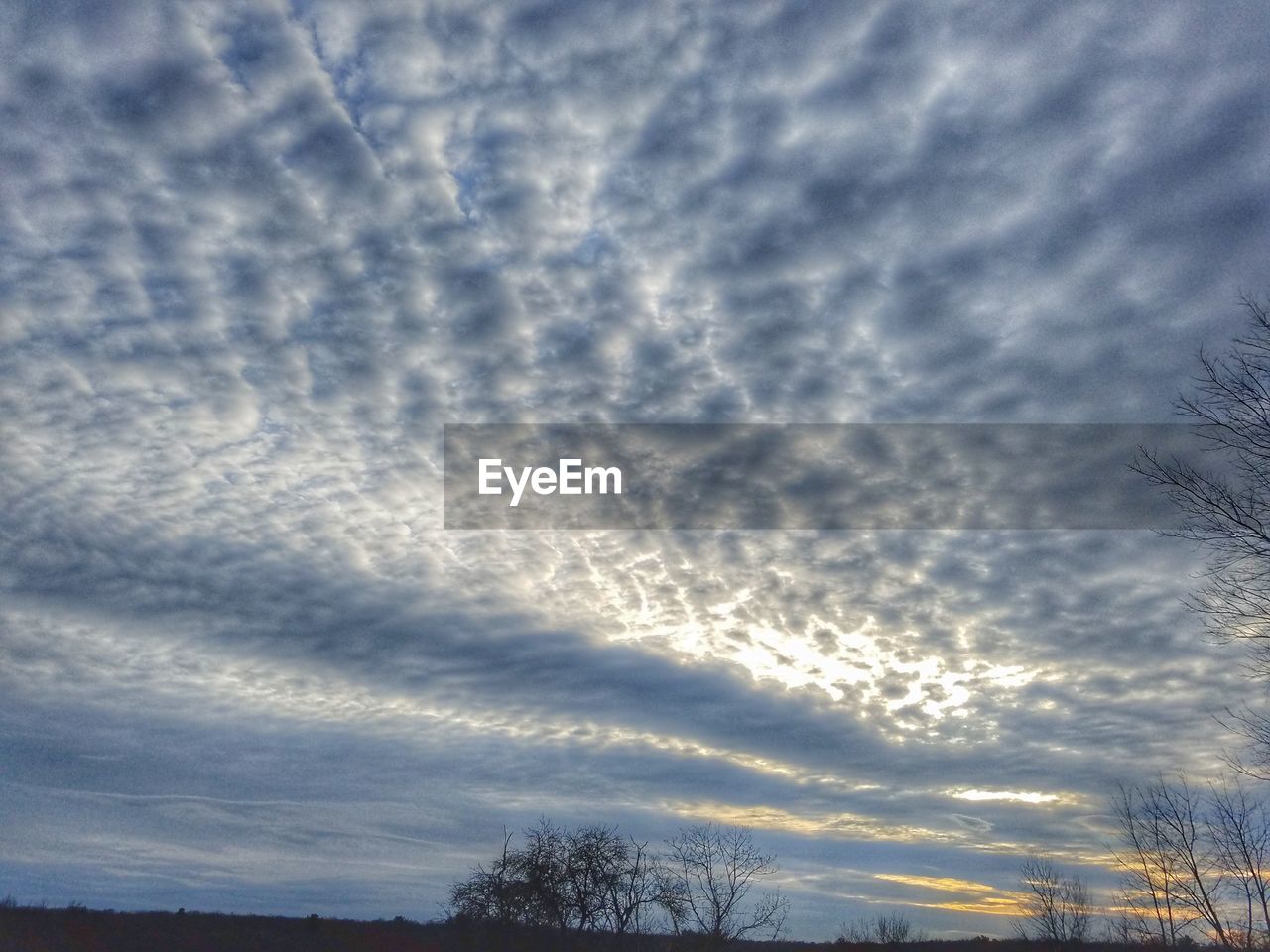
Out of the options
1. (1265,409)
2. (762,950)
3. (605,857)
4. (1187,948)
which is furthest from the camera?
(762,950)

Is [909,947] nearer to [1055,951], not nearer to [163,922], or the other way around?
[1055,951]

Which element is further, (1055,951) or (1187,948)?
(1055,951)

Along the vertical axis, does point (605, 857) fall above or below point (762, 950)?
above

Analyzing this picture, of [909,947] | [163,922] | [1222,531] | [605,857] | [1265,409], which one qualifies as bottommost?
[909,947]

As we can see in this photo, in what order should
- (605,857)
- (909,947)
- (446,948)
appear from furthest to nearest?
(909,947), (605,857), (446,948)

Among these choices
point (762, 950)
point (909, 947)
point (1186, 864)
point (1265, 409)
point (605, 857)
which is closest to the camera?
point (1265, 409)

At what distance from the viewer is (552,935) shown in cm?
5988

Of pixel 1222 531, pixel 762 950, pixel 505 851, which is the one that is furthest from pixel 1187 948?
pixel 1222 531

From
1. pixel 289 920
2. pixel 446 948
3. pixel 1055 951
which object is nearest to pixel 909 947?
pixel 1055 951

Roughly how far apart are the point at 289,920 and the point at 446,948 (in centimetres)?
2533

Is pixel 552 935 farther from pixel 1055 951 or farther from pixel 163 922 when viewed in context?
pixel 1055 951

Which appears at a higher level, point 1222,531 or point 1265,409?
point 1265,409

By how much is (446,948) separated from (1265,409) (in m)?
60.4

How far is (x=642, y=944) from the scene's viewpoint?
197ft
